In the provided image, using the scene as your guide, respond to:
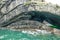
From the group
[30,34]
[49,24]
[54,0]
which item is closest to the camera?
[30,34]

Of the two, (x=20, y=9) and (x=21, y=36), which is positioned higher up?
(x=20, y=9)

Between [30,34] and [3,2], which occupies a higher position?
[3,2]

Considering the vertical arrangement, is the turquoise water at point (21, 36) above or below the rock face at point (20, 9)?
below

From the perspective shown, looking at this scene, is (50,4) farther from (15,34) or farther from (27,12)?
(15,34)

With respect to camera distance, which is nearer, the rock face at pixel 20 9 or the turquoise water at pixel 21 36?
the turquoise water at pixel 21 36

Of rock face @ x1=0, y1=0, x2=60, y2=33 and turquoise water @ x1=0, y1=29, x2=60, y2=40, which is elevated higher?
rock face @ x1=0, y1=0, x2=60, y2=33

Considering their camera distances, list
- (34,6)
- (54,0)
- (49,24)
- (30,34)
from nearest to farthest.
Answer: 1. (30,34)
2. (49,24)
3. (34,6)
4. (54,0)

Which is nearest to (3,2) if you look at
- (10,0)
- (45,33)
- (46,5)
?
(10,0)

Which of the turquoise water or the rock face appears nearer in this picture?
the turquoise water

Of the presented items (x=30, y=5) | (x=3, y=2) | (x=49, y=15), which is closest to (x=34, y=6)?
(x=30, y=5)

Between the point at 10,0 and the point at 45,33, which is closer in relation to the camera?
the point at 45,33

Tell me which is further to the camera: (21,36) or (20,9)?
(20,9)
